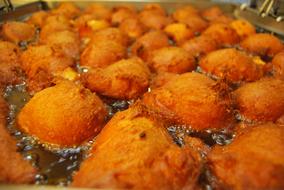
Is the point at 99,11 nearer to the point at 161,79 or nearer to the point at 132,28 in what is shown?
the point at 132,28

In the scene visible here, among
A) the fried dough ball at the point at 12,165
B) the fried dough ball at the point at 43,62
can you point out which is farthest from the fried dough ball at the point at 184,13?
the fried dough ball at the point at 12,165

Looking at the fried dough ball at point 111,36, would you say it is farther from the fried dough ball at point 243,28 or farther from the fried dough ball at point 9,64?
the fried dough ball at point 243,28

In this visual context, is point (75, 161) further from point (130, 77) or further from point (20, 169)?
point (130, 77)

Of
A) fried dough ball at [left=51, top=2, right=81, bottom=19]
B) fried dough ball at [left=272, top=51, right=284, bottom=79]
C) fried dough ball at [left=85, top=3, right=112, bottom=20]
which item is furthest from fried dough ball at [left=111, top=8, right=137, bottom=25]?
fried dough ball at [left=272, top=51, right=284, bottom=79]

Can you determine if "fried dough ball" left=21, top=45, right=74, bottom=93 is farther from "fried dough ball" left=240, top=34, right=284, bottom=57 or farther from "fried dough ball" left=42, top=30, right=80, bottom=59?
"fried dough ball" left=240, top=34, right=284, bottom=57

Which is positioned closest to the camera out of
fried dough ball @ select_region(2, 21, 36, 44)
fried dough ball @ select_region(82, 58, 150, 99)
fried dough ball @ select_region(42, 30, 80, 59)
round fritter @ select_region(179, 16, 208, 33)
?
fried dough ball @ select_region(82, 58, 150, 99)

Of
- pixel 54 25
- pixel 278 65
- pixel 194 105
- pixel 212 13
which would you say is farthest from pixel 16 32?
pixel 278 65
